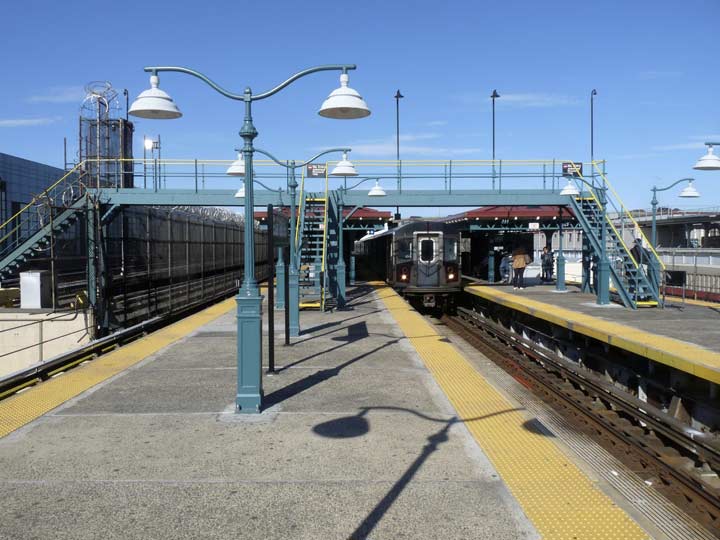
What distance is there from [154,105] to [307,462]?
480 cm

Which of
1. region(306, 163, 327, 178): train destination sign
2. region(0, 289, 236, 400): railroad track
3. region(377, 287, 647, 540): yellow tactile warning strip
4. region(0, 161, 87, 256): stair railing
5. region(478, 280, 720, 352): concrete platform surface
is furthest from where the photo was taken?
region(306, 163, 327, 178): train destination sign

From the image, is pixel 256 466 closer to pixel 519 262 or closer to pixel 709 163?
pixel 709 163

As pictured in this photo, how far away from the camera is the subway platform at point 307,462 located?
475 centimetres

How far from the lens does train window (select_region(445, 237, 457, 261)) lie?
2211 centimetres

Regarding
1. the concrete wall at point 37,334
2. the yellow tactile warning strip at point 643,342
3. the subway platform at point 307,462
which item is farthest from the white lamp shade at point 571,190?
the concrete wall at point 37,334

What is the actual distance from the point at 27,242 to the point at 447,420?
629 inches

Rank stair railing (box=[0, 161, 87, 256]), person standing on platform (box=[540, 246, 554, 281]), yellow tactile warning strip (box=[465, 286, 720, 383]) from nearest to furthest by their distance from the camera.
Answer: yellow tactile warning strip (box=[465, 286, 720, 383]) → stair railing (box=[0, 161, 87, 256]) → person standing on platform (box=[540, 246, 554, 281])

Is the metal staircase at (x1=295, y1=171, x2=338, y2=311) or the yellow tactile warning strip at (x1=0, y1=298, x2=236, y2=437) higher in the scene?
the metal staircase at (x1=295, y1=171, x2=338, y2=311)

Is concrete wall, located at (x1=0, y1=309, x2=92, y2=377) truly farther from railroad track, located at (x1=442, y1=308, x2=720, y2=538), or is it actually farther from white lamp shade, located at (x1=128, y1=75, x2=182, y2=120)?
railroad track, located at (x1=442, y1=308, x2=720, y2=538)

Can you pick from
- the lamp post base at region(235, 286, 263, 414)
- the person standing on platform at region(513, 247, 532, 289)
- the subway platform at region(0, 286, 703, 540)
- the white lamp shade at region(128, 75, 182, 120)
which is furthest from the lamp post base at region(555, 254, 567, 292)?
the white lamp shade at region(128, 75, 182, 120)

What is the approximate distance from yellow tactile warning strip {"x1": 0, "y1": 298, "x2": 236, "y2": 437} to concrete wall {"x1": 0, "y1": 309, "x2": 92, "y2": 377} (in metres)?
2.17

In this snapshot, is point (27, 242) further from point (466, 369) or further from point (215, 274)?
point (466, 369)

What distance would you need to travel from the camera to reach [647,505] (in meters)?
5.36

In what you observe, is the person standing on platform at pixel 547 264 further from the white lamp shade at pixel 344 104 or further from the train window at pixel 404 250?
the white lamp shade at pixel 344 104
